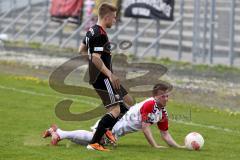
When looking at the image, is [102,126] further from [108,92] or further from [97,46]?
[97,46]

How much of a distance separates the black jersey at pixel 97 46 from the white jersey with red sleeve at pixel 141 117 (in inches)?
28.6

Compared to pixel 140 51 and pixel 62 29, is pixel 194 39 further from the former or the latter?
pixel 62 29

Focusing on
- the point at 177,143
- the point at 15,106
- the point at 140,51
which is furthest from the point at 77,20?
the point at 177,143

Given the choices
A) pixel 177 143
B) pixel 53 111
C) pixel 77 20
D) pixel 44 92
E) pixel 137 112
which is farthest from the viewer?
pixel 77 20

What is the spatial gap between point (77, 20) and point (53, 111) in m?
15.7

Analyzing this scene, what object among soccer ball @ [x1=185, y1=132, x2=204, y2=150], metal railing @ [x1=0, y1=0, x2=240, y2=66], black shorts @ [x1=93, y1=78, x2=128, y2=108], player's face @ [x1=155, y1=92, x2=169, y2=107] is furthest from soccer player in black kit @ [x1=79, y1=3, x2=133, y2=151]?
metal railing @ [x1=0, y1=0, x2=240, y2=66]

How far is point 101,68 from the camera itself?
10398 mm

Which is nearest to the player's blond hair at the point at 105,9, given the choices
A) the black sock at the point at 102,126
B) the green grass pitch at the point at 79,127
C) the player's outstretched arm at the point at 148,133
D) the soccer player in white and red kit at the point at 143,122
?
the soccer player in white and red kit at the point at 143,122

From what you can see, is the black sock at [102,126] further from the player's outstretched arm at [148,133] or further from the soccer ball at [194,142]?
the soccer ball at [194,142]

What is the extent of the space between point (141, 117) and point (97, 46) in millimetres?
1155

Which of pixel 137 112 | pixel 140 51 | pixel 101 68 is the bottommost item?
pixel 140 51

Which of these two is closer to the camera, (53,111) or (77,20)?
(53,111)

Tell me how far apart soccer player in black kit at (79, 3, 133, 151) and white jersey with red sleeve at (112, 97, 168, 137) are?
318 millimetres

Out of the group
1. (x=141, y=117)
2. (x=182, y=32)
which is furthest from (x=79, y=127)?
(x=182, y=32)
